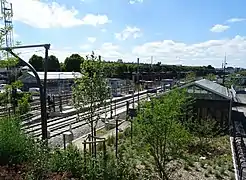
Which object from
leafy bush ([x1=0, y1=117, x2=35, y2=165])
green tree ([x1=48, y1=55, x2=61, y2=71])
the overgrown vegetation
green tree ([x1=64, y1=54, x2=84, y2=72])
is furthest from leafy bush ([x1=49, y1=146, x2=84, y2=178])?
green tree ([x1=48, y1=55, x2=61, y2=71])

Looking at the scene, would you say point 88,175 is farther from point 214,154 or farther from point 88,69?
point 214,154

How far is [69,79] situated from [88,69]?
31350 millimetres

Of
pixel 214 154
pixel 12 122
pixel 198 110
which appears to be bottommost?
pixel 214 154

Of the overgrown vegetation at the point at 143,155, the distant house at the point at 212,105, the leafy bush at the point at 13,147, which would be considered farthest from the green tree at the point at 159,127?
the distant house at the point at 212,105

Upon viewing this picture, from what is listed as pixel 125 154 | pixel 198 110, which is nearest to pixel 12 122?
pixel 125 154

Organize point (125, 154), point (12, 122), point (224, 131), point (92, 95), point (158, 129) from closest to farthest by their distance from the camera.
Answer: point (12, 122), point (158, 129), point (92, 95), point (125, 154), point (224, 131)

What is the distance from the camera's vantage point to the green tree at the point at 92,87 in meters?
9.39

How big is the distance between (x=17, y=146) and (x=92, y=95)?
129 inches

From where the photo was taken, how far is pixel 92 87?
9.41 m

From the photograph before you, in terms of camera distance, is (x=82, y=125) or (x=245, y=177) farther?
(x=82, y=125)

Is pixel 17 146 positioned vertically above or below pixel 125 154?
above

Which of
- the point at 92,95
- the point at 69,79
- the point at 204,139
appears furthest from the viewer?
the point at 69,79

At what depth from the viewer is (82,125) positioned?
18.1 meters

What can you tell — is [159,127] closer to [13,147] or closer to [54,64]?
[13,147]
